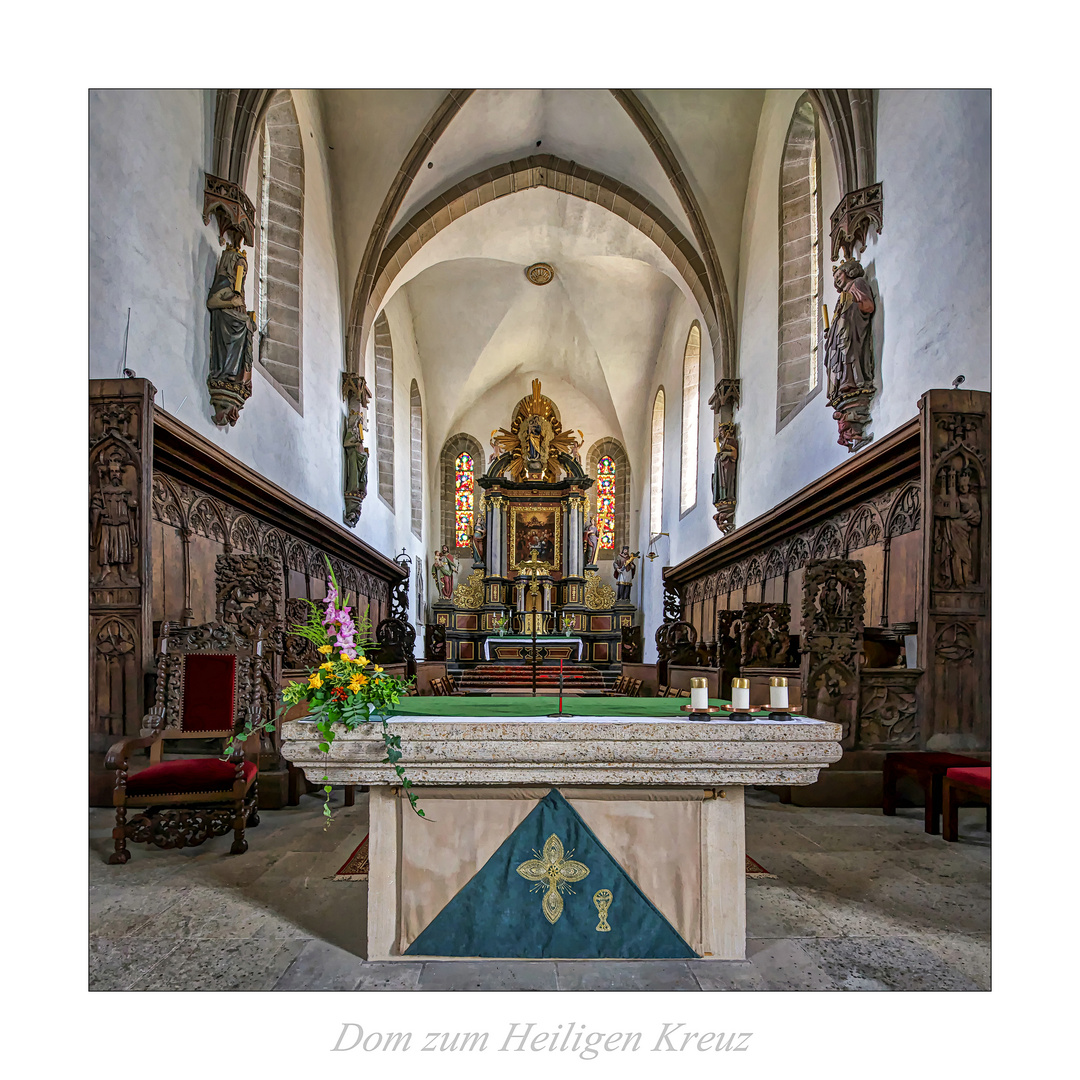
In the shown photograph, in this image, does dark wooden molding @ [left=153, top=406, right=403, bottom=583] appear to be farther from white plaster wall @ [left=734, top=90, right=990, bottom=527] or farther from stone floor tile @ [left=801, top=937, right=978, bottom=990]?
white plaster wall @ [left=734, top=90, right=990, bottom=527]

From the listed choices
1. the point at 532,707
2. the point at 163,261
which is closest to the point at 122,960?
the point at 532,707

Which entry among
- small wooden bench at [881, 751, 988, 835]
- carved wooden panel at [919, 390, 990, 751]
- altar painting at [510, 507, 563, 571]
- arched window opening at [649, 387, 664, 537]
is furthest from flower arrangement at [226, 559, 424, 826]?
altar painting at [510, 507, 563, 571]

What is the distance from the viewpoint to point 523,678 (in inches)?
538

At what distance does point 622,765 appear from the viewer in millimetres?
2455

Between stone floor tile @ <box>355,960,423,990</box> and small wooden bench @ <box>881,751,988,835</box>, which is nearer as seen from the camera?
stone floor tile @ <box>355,960,423,990</box>

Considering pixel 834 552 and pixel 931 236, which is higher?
pixel 931 236

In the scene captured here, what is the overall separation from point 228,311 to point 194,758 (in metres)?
4.08

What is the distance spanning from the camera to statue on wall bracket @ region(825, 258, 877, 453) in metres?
6.48

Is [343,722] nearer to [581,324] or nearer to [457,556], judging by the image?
[581,324]

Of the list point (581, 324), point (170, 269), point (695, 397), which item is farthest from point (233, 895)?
point (581, 324)

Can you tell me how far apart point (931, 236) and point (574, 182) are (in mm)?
7637

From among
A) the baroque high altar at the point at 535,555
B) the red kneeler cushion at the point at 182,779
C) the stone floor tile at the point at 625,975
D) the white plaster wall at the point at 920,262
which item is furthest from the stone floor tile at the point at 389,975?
the baroque high altar at the point at 535,555

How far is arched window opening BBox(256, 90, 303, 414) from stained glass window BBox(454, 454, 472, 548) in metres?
10.9

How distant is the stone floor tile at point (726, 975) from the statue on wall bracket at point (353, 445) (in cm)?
962
